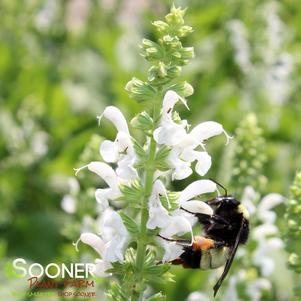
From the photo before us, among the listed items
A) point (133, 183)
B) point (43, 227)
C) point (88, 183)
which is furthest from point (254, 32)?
point (133, 183)

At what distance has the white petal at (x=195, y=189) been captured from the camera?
246cm

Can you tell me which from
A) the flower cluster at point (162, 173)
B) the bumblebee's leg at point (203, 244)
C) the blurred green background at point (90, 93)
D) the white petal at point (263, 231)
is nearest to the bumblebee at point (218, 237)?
the bumblebee's leg at point (203, 244)

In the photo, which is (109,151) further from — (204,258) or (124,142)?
(204,258)

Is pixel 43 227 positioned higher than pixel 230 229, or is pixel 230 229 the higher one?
pixel 43 227

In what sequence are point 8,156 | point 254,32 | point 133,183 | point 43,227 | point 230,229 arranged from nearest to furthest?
point 133,183 → point 230,229 → point 43,227 → point 8,156 → point 254,32

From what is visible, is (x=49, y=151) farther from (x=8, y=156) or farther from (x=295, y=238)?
(x=295, y=238)

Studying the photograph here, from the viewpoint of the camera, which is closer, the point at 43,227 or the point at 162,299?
the point at 162,299

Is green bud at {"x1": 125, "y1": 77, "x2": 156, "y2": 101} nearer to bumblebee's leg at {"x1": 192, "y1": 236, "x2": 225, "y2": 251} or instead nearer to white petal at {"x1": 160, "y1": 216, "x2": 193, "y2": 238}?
white petal at {"x1": 160, "y1": 216, "x2": 193, "y2": 238}

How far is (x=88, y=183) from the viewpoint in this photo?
365 cm

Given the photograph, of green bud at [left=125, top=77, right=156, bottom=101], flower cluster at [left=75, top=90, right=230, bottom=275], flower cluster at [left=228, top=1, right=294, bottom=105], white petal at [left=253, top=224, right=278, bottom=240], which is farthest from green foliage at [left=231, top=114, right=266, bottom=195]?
flower cluster at [left=228, top=1, right=294, bottom=105]

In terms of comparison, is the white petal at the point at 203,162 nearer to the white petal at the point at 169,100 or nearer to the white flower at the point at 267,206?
the white petal at the point at 169,100

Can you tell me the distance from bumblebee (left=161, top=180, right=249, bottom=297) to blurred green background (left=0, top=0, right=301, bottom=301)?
1228mm

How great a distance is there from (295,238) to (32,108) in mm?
3019

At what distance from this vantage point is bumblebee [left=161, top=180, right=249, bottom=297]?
8.91 ft
